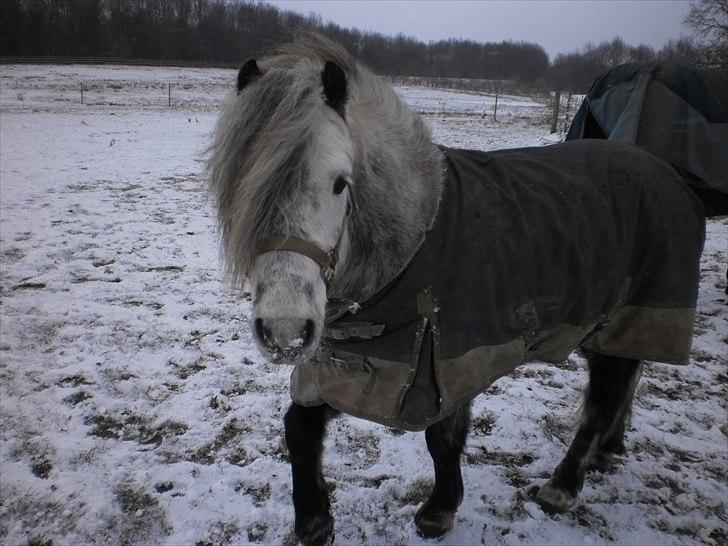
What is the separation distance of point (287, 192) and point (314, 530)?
1.58m

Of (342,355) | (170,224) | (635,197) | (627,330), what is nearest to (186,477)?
(342,355)

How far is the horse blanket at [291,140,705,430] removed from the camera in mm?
1680

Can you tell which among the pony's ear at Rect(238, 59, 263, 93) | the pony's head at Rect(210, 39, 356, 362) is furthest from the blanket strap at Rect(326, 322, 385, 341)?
the pony's ear at Rect(238, 59, 263, 93)

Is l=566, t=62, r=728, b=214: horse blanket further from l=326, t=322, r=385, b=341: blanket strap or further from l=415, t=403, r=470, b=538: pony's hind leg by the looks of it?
l=326, t=322, r=385, b=341: blanket strap

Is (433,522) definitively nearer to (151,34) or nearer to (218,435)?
(218,435)

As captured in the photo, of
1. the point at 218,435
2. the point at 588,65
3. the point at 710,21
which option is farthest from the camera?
the point at 588,65

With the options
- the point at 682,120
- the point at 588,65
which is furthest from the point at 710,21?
the point at 588,65

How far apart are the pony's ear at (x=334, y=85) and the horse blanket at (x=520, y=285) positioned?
581 mm

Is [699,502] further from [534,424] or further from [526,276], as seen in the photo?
[526,276]

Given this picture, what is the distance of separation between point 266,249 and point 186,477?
171cm

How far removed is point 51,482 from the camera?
2.29m

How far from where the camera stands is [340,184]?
4.61 ft

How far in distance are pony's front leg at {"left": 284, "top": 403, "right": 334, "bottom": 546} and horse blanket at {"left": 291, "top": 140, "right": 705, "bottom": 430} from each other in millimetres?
149

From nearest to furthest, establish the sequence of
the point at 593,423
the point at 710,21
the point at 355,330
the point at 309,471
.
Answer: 1. the point at 355,330
2. the point at 309,471
3. the point at 593,423
4. the point at 710,21
